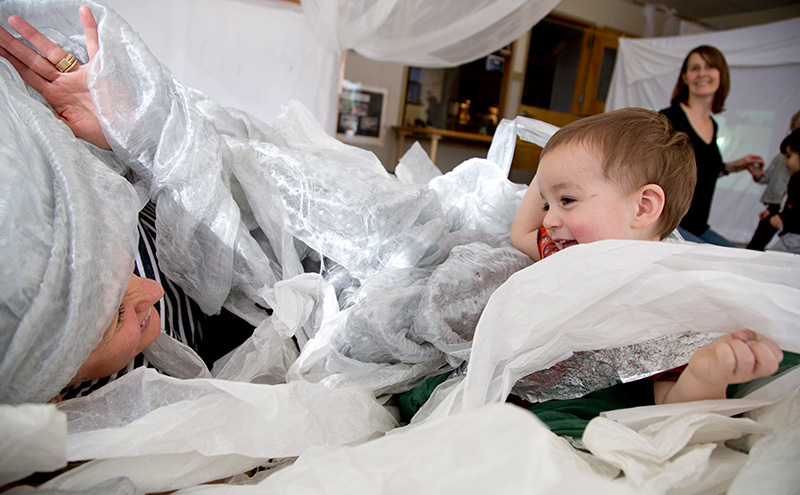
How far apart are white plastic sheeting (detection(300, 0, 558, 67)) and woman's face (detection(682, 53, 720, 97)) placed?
1.90 ft

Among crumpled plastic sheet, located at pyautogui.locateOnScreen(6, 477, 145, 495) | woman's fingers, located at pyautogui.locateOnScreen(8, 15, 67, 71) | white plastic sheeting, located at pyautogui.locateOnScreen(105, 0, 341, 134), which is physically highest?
white plastic sheeting, located at pyautogui.locateOnScreen(105, 0, 341, 134)

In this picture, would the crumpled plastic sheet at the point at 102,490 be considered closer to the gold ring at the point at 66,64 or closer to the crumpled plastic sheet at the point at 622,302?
the crumpled plastic sheet at the point at 622,302

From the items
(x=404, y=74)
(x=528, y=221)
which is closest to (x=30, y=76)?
(x=528, y=221)

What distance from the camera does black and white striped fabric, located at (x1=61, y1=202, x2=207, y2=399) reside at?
576 mm

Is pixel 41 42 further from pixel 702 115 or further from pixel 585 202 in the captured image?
pixel 702 115

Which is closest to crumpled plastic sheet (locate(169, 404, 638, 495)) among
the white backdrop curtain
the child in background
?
the child in background

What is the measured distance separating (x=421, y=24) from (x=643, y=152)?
132cm

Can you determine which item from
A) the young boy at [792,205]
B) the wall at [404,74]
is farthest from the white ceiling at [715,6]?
the young boy at [792,205]

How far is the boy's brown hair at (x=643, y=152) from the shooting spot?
60cm

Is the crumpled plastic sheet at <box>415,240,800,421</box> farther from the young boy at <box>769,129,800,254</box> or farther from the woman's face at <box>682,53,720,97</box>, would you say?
the young boy at <box>769,129,800,254</box>

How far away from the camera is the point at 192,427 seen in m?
0.40

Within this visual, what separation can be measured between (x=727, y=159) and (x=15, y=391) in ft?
17.0

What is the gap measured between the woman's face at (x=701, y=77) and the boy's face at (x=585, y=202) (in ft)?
4.74

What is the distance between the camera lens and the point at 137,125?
614 mm
